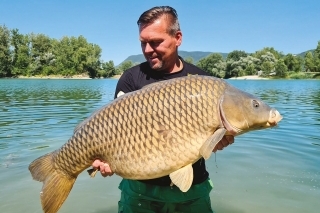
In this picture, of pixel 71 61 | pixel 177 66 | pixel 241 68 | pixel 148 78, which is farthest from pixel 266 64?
pixel 148 78

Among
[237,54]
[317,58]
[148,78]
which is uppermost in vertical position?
[148,78]

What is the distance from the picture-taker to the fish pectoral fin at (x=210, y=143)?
201 centimetres

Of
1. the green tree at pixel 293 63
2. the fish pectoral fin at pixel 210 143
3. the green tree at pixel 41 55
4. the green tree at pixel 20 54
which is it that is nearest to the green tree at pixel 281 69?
the green tree at pixel 293 63

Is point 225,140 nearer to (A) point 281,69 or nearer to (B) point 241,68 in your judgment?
(B) point 241,68

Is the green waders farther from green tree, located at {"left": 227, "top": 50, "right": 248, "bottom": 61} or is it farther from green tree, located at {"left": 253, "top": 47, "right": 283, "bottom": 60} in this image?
green tree, located at {"left": 227, "top": 50, "right": 248, "bottom": 61}

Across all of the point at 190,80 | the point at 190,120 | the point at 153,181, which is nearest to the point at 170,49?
the point at 190,80

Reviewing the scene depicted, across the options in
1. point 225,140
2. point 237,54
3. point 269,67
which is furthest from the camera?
point 237,54

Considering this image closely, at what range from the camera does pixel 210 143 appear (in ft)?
6.67

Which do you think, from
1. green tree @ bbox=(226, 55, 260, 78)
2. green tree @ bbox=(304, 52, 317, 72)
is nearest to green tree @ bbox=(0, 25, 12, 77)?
green tree @ bbox=(226, 55, 260, 78)

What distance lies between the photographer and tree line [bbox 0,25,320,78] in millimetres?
70500

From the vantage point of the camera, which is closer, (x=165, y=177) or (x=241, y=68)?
(x=165, y=177)

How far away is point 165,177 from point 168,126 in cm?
60

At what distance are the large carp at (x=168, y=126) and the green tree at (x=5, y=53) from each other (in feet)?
237

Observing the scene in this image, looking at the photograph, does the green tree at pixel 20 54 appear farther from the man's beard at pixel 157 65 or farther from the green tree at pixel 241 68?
the man's beard at pixel 157 65
